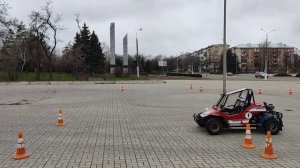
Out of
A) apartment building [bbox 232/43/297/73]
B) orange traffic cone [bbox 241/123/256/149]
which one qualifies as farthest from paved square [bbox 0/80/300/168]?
apartment building [bbox 232/43/297/73]

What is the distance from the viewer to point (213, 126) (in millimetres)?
9383

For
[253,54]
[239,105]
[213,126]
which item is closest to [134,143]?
[213,126]

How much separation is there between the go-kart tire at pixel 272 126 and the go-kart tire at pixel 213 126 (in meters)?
1.43

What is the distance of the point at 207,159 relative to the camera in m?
6.69

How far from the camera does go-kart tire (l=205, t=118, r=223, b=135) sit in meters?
9.33

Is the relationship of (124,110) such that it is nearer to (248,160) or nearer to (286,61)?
(248,160)

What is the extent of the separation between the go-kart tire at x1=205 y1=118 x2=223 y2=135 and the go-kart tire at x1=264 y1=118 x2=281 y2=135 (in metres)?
1.43

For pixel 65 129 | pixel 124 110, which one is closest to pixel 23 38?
pixel 124 110

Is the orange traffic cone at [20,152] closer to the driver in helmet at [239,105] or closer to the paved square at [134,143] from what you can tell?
the paved square at [134,143]

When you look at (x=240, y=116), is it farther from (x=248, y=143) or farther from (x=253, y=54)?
(x=253, y=54)

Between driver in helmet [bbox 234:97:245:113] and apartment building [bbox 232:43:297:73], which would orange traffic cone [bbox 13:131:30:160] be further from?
apartment building [bbox 232:43:297:73]

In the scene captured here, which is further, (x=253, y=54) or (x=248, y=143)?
(x=253, y=54)

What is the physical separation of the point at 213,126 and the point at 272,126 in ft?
6.01

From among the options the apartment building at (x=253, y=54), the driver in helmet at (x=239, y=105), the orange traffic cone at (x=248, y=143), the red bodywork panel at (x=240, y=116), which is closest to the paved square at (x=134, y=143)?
the orange traffic cone at (x=248, y=143)
